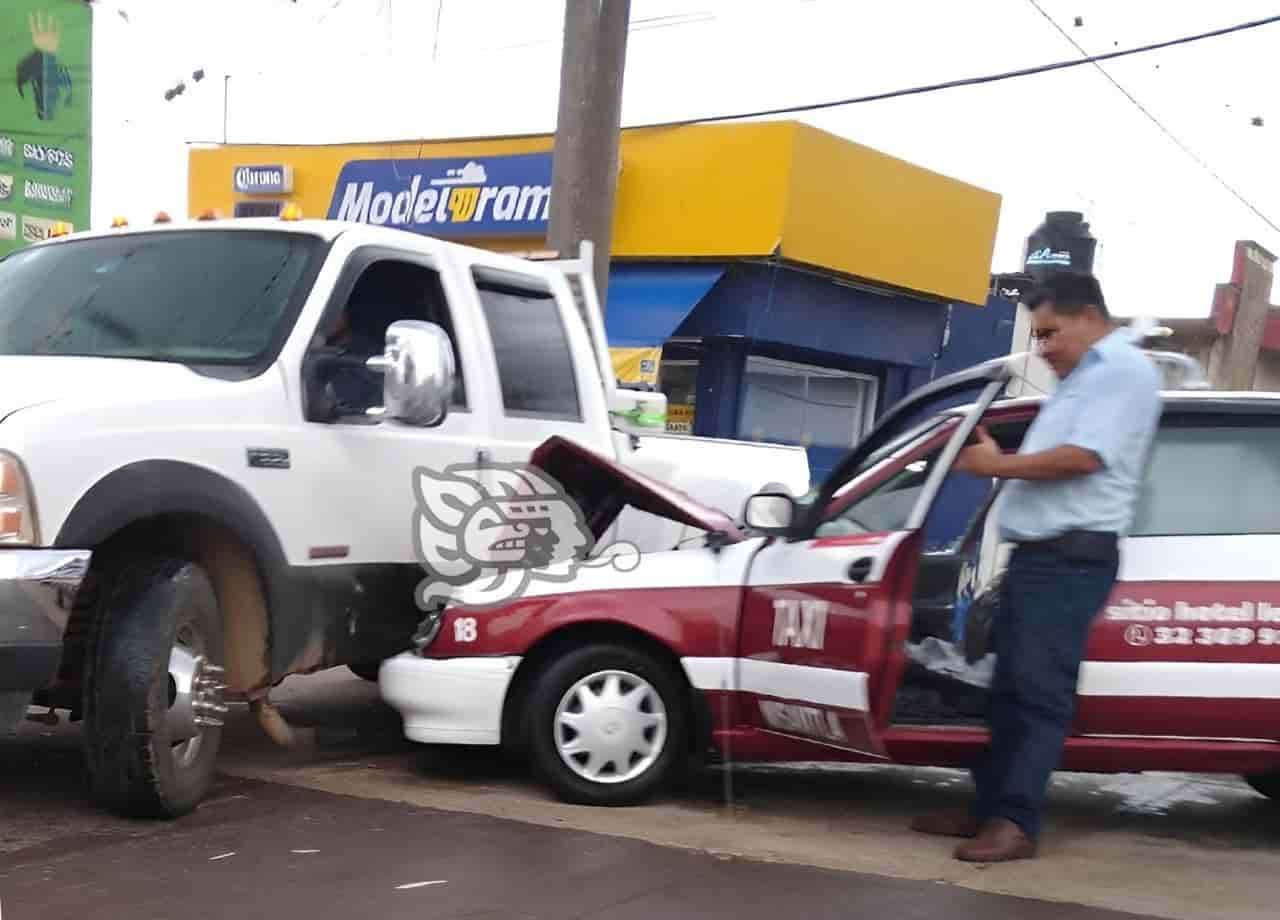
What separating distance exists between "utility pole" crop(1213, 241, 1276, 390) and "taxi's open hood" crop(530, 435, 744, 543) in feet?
80.9

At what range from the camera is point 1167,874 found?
484 cm

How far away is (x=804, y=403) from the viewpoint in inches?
727

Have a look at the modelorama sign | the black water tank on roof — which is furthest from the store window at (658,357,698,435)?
the black water tank on roof

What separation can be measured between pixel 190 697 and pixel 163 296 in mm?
1627

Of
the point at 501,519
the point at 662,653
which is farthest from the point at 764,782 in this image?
the point at 501,519

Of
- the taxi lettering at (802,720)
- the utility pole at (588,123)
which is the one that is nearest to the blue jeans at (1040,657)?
the taxi lettering at (802,720)

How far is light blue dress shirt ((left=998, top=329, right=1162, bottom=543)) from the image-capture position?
464 cm

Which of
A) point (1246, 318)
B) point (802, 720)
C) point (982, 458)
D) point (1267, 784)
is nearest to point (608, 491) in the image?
point (802, 720)

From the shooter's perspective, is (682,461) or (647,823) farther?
(682,461)

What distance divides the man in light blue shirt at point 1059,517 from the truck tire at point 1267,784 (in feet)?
5.67

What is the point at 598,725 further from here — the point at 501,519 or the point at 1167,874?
the point at 1167,874

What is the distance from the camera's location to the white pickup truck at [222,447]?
4.50m

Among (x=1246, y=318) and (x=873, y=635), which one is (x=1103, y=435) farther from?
(x=1246, y=318)

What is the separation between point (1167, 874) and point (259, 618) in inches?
125
